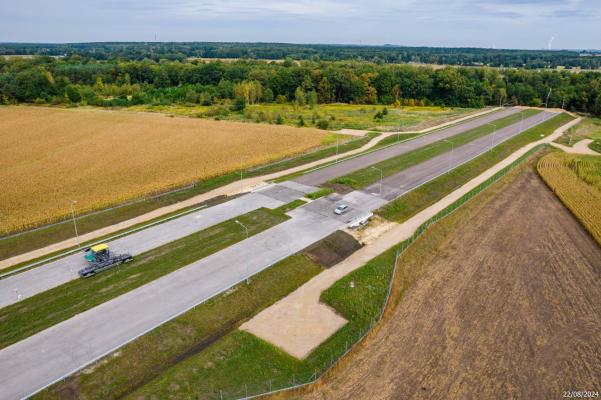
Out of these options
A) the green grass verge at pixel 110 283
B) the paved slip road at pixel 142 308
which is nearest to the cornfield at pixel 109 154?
the green grass verge at pixel 110 283

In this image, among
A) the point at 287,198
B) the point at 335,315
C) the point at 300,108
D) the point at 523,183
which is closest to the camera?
the point at 335,315

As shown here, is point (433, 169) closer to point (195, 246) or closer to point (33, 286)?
point (195, 246)

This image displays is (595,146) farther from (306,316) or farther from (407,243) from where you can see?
(306,316)

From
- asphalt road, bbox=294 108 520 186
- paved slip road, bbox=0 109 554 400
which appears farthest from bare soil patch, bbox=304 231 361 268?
asphalt road, bbox=294 108 520 186

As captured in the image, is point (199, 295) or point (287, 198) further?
A: point (287, 198)


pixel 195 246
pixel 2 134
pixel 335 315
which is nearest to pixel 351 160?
pixel 195 246

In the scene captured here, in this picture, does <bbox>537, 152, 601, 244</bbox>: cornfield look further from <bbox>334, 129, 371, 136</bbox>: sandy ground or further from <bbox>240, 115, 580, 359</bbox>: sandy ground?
<bbox>334, 129, 371, 136</bbox>: sandy ground
